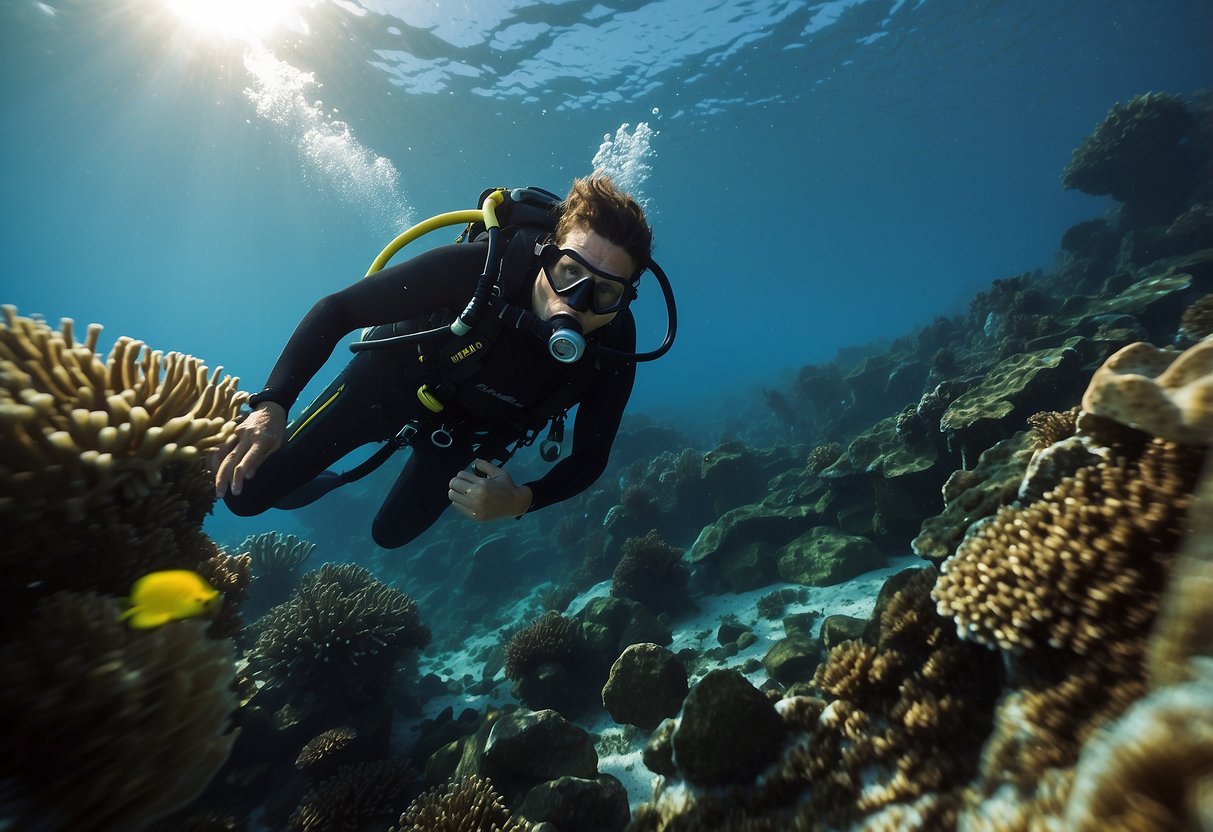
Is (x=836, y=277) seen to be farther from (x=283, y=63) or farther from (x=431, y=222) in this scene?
(x=431, y=222)

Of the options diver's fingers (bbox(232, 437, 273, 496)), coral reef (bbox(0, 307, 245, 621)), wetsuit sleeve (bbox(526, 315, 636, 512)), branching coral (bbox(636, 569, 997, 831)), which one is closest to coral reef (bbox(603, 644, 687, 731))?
→ branching coral (bbox(636, 569, 997, 831))

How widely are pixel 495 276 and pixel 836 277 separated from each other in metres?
119

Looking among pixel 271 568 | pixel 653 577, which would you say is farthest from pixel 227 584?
pixel 271 568

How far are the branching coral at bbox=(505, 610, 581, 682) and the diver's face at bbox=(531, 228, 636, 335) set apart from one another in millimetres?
4840

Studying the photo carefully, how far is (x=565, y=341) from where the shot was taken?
3.50 metres

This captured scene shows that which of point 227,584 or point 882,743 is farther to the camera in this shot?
point 227,584

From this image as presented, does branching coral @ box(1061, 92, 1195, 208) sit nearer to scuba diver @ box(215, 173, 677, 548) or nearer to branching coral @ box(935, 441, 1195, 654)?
scuba diver @ box(215, 173, 677, 548)

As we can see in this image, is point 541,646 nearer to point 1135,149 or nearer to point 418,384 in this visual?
point 418,384

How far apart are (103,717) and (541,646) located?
5649 millimetres

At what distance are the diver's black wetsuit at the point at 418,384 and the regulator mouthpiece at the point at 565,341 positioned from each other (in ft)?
1.84

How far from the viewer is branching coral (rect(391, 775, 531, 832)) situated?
354 cm

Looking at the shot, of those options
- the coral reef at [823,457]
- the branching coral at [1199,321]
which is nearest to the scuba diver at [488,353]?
the coral reef at [823,457]

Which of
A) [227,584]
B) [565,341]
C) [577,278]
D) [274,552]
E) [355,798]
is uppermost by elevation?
[577,278]

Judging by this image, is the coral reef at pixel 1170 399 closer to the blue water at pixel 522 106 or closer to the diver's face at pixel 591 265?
the diver's face at pixel 591 265
